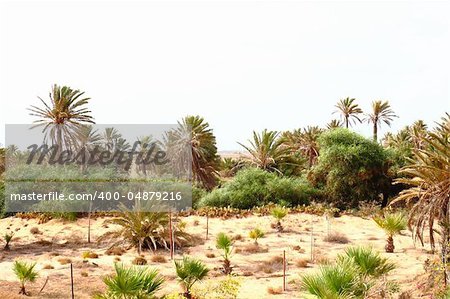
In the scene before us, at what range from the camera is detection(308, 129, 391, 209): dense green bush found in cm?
3055

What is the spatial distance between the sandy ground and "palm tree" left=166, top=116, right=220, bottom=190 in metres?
7.40

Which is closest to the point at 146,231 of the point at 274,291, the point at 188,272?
the point at 274,291

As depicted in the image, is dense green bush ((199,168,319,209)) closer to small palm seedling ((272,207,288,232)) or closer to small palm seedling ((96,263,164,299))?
small palm seedling ((272,207,288,232))

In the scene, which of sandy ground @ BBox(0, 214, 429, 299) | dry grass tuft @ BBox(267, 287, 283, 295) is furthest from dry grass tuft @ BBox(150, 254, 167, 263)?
dry grass tuft @ BBox(267, 287, 283, 295)

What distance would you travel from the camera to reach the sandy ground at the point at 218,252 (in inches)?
613

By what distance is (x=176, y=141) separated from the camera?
35.4 metres

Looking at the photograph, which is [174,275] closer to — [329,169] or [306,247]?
[306,247]

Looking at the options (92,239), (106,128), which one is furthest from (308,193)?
(106,128)

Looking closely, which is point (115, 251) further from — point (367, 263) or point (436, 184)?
point (436, 184)

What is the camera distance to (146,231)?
21594mm

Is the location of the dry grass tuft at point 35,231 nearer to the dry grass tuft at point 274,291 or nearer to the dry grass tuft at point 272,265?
the dry grass tuft at point 272,265

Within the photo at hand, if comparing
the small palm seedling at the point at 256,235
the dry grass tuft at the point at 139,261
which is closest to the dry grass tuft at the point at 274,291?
the dry grass tuft at the point at 139,261

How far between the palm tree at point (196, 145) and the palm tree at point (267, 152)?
2851mm

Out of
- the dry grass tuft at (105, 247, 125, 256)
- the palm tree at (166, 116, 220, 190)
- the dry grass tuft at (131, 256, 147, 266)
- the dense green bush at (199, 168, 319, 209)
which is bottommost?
the dry grass tuft at (131, 256, 147, 266)
